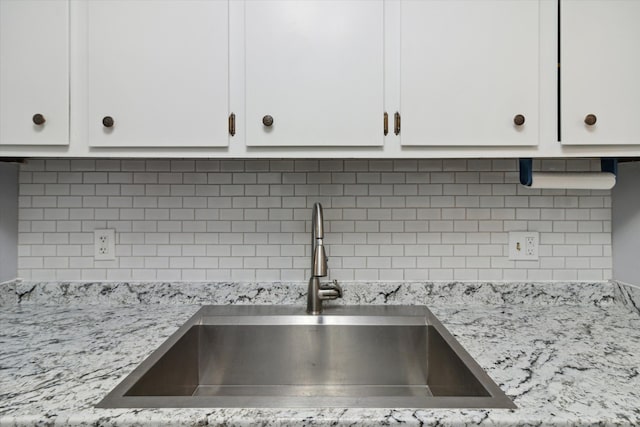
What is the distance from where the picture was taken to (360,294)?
1463 mm

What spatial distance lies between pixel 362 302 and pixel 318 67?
0.81 meters

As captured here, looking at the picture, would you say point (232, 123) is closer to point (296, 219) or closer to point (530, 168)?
point (296, 219)

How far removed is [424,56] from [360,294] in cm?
81

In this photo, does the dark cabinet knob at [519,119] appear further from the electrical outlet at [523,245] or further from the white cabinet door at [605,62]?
the electrical outlet at [523,245]

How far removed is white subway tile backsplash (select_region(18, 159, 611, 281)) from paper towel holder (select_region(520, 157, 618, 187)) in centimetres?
7

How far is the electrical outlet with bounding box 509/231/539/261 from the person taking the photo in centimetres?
147

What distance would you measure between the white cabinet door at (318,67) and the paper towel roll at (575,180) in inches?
23.8

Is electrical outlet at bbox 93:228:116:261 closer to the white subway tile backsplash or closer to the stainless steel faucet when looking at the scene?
the white subway tile backsplash

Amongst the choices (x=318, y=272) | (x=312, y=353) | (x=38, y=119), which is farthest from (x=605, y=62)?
(x=38, y=119)

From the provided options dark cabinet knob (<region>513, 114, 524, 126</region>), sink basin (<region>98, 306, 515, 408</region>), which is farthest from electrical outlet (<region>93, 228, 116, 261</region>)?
dark cabinet knob (<region>513, 114, 524, 126</region>)

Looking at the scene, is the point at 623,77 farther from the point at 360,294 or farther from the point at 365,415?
the point at 365,415

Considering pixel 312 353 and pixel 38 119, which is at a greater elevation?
pixel 38 119

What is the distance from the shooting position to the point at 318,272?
1278 mm

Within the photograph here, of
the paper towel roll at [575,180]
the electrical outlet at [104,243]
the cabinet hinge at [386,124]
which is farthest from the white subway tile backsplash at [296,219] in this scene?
the cabinet hinge at [386,124]
